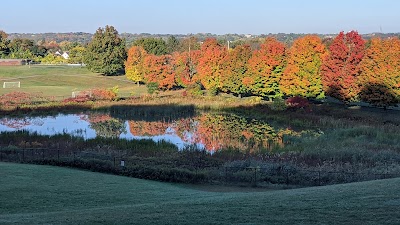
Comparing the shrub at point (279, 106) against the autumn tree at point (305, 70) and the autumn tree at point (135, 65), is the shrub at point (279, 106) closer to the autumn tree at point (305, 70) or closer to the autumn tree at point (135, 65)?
the autumn tree at point (305, 70)

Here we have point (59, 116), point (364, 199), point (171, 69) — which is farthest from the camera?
point (171, 69)

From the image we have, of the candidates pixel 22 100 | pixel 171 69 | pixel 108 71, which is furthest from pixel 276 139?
pixel 108 71

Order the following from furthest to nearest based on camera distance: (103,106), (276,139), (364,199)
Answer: (103,106), (276,139), (364,199)

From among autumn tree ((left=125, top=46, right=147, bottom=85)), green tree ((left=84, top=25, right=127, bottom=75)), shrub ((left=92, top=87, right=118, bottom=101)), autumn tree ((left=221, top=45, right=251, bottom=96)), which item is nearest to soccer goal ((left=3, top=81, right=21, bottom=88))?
green tree ((left=84, top=25, right=127, bottom=75))

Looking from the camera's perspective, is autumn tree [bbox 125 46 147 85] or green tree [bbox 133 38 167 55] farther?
green tree [bbox 133 38 167 55]

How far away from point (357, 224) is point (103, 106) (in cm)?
4850

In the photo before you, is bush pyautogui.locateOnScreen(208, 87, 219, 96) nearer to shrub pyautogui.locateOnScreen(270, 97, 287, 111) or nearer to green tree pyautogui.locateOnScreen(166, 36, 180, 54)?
shrub pyautogui.locateOnScreen(270, 97, 287, 111)

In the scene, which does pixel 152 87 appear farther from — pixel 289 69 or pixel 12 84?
pixel 12 84

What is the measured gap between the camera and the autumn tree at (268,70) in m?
61.2

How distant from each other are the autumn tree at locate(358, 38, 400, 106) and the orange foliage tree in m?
32.6

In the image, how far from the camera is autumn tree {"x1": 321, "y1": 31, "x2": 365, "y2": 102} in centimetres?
5062

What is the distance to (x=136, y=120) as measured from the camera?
164ft

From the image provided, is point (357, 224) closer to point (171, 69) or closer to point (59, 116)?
point (59, 116)

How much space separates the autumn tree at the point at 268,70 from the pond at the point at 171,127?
9.45 m
